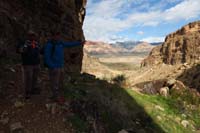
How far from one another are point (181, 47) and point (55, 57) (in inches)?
3546

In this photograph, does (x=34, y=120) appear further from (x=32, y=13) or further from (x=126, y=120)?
(x=32, y=13)

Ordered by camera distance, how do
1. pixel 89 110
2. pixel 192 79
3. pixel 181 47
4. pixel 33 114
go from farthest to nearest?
pixel 181 47
pixel 192 79
pixel 89 110
pixel 33 114

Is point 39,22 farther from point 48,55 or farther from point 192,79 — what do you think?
point 192,79

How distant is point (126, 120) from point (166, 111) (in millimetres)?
3469

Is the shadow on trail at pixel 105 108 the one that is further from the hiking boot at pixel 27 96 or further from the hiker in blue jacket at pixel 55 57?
the hiking boot at pixel 27 96

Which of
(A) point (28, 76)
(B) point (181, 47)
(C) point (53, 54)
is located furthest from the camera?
(B) point (181, 47)

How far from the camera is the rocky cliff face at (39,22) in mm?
14125

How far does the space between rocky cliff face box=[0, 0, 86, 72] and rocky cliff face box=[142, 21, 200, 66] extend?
71476mm

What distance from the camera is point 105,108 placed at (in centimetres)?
1159

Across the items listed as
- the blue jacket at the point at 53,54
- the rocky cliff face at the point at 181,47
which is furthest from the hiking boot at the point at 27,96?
the rocky cliff face at the point at 181,47

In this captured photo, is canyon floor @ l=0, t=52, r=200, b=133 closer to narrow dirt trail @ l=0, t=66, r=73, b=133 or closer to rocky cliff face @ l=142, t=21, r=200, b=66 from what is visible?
narrow dirt trail @ l=0, t=66, r=73, b=133

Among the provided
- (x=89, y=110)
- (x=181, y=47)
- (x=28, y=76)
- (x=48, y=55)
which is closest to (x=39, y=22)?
(x=28, y=76)

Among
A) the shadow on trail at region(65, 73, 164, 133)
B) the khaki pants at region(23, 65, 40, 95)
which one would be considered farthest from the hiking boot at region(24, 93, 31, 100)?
the shadow on trail at region(65, 73, 164, 133)

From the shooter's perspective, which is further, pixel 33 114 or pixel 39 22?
pixel 39 22
